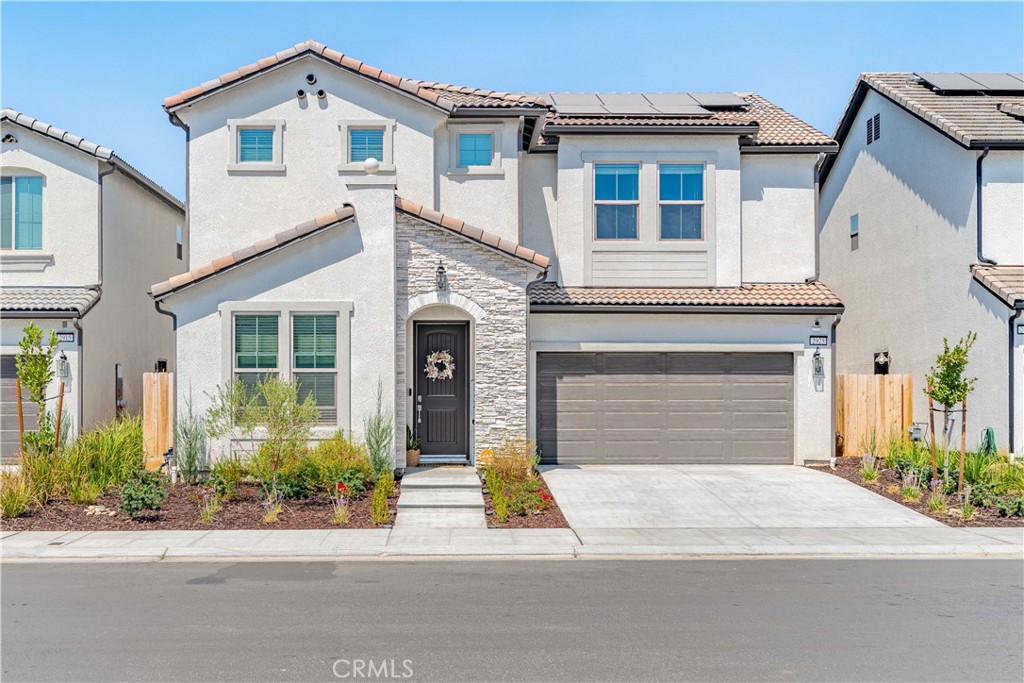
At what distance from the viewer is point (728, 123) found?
1642 centimetres

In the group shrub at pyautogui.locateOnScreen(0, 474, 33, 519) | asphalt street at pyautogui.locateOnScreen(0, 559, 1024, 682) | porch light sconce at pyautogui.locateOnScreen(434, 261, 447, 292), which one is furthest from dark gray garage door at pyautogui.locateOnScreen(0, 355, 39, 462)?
→ porch light sconce at pyautogui.locateOnScreen(434, 261, 447, 292)

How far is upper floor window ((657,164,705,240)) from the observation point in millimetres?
16750

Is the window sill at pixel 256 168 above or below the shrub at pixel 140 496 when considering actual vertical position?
above

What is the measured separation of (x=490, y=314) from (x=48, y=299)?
30.1 ft

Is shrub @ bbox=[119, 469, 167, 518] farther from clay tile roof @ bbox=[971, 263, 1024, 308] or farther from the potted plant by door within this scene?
clay tile roof @ bbox=[971, 263, 1024, 308]

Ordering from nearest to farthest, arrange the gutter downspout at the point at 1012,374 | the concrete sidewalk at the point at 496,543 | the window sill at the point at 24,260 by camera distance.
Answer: the concrete sidewalk at the point at 496,543 < the gutter downspout at the point at 1012,374 < the window sill at the point at 24,260

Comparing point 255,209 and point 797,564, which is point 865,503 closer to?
point 797,564

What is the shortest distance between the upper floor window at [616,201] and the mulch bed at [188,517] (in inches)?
297

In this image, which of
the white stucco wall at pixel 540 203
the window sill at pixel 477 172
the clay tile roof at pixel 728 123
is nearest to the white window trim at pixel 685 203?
the clay tile roof at pixel 728 123

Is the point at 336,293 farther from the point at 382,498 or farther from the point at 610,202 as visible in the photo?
the point at 610,202

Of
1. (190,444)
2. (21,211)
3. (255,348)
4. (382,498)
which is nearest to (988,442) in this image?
(382,498)

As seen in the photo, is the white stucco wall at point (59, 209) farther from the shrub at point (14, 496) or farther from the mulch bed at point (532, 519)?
the mulch bed at point (532, 519)

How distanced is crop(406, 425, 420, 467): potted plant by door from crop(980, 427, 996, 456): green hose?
1072cm

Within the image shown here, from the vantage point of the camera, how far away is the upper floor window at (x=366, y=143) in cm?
1591
